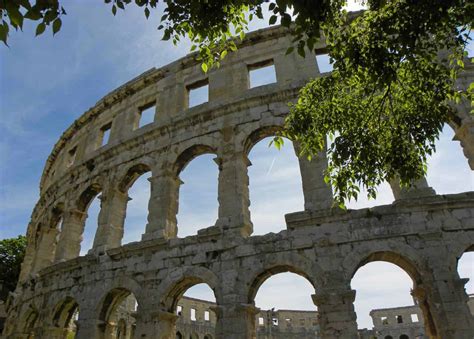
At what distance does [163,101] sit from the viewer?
1391 centimetres

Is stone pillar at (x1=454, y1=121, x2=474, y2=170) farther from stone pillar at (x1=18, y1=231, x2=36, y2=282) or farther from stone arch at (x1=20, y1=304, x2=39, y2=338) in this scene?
stone pillar at (x1=18, y1=231, x2=36, y2=282)

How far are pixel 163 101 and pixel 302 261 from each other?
8.46 m

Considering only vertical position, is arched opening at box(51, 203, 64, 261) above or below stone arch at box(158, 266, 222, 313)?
above

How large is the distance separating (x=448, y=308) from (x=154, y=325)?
6.92 meters

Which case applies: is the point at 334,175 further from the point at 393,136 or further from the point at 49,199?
the point at 49,199

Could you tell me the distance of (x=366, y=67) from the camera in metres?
4.92

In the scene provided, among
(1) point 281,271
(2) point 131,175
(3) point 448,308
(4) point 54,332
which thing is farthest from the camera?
(2) point 131,175

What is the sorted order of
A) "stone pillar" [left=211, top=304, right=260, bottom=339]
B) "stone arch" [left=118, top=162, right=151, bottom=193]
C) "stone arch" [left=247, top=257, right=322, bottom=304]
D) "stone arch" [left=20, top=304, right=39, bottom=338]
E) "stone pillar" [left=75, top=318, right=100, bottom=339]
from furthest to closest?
"stone arch" [left=20, top=304, right=39, bottom=338] < "stone arch" [left=118, top=162, right=151, bottom=193] < "stone pillar" [left=75, top=318, right=100, bottom=339] < "stone arch" [left=247, top=257, right=322, bottom=304] < "stone pillar" [left=211, top=304, right=260, bottom=339]

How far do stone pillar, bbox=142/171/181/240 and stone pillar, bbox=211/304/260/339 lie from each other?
298cm

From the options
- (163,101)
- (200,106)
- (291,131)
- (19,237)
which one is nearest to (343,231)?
(291,131)

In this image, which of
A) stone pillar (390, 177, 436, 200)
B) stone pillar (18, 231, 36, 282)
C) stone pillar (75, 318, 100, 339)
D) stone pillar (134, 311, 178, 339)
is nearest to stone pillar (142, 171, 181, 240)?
stone pillar (134, 311, 178, 339)

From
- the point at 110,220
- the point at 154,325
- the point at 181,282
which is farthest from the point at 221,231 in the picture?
the point at 110,220

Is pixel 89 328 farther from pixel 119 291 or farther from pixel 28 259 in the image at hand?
pixel 28 259

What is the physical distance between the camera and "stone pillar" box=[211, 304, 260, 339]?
327 inches
